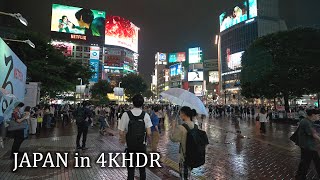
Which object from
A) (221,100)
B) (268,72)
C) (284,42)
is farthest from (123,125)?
(221,100)

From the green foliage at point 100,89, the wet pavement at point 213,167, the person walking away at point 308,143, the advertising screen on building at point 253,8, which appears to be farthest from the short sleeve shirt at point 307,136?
the advertising screen on building at point 253,8

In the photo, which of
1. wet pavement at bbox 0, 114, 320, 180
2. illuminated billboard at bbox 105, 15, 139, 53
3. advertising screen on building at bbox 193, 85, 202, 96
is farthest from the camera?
illuminated billboard at bbox 105, 15, 139, 53

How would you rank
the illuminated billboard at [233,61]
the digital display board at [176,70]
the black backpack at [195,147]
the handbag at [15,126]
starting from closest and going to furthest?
the black backpack at [195,147] < the handbag at [15,126] < the illuminated billboard at [233,61] < the digital display board at [176,70]

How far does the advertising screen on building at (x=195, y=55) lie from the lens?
362 ft

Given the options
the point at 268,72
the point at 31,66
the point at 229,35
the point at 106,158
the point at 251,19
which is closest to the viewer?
the point at 106,158

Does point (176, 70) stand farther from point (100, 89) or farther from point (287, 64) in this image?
point (287, 64)

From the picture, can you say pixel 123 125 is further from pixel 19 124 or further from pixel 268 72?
pixel 268 72

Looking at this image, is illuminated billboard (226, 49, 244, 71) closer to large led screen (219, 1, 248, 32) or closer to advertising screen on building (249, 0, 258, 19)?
large led screen (219, 1, 248, 32)

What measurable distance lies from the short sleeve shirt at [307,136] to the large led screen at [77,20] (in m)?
94.1

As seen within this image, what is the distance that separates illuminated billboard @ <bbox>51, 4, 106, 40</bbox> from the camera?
293ft

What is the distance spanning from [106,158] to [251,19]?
102229mm

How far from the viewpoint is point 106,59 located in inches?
4488

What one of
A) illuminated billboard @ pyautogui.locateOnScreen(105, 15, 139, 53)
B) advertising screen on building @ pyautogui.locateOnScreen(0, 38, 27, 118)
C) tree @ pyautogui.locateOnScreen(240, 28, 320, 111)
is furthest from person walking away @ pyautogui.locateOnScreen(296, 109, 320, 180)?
illuminated billboard @ pyautogui.locateOnScreen(105, 15, 139, 53)

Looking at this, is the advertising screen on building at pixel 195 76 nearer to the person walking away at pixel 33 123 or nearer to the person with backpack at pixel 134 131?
the person walking away at pixel 33 123
